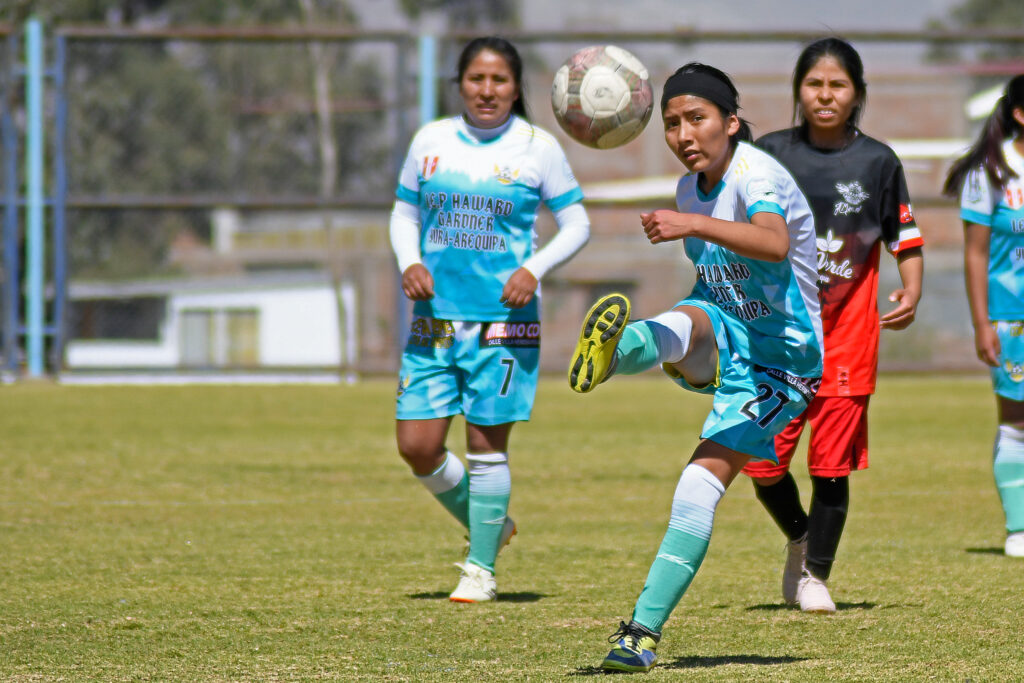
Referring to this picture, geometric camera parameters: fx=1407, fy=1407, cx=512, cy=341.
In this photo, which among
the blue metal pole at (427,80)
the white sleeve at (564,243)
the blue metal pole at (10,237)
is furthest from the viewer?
the blue metal pole at (427,80)

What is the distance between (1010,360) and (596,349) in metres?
3.05

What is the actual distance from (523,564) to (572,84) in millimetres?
1997

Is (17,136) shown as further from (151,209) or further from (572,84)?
(572,84)

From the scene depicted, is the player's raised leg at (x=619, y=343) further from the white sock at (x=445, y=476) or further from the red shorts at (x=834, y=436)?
the white sock at (x=445, y=476)

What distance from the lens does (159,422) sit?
35.8 feet

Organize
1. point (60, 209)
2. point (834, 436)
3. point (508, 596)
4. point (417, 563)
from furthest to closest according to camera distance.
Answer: point (60, 209) < point (417, 563) < point (508, 596) < point (834, 436)

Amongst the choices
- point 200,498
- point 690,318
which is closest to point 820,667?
point 690,318

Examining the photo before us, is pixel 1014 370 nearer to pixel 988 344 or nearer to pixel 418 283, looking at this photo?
pixel 988 344

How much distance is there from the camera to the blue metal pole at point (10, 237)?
14000 mm

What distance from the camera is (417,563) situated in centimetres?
579

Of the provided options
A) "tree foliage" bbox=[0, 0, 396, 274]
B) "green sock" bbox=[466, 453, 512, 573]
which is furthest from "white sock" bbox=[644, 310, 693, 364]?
"tree foliage" bbox=[0, 0, 396, 274]

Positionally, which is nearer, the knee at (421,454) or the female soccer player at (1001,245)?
the knee at (421,454)

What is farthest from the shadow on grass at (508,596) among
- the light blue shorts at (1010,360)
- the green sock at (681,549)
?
the light blue shorts at (1010,360)

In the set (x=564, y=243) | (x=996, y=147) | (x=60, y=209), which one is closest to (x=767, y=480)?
(x=564, y=243)
